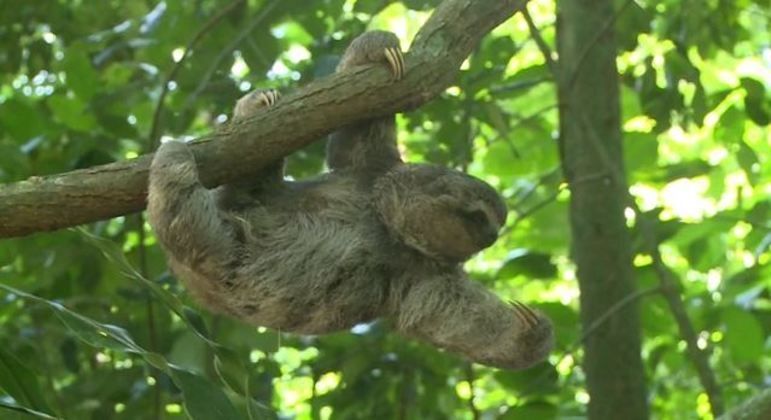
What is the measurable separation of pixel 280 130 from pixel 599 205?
2.29 metres

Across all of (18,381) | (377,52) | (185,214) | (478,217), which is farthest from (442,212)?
(18,381)

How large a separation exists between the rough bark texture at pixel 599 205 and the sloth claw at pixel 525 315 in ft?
4.21

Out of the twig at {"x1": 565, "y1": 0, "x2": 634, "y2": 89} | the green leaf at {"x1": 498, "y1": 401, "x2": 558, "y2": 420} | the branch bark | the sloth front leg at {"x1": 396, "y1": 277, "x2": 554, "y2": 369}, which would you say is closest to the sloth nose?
the sloth front leg at {"x1": 396, "y1": 277, "x2": 554, "y2": 369}

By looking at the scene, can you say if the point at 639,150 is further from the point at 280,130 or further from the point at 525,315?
the point at 280,130

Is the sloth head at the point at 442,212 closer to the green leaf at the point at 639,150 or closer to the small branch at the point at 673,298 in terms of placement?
the small branch at the point at 673,298

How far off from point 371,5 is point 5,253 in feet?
5.69

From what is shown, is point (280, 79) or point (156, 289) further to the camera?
point (280, 79)

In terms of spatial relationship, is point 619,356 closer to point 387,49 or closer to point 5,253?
point 387,49

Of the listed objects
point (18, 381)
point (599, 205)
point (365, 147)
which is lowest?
point (18, 381)

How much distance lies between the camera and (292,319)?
3.23 metres

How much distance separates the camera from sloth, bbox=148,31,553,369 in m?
3.19

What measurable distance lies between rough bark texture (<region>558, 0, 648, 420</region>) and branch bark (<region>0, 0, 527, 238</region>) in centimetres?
152

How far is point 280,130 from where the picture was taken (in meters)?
2.80

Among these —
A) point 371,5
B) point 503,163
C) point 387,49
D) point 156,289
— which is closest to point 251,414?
point 156,289
